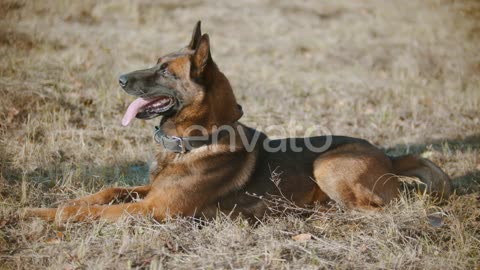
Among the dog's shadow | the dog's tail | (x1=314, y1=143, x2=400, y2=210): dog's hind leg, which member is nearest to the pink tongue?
(x1=314, y1=143, x2=400, y2=210): dog's hind leg

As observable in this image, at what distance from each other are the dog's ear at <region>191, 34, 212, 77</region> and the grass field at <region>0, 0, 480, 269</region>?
4.60ft

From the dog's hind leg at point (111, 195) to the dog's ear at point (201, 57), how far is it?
1.26m

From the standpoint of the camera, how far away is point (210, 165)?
14.6 ft

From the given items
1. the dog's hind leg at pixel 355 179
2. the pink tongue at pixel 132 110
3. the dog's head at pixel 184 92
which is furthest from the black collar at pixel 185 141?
the dog's hind leg at pixel 355 179

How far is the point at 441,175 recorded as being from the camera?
5031mm

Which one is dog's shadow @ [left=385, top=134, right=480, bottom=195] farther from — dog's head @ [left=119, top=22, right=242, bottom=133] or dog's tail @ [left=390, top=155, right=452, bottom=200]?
dog's head @ [left=119, top=22, right=242, bottom=133]

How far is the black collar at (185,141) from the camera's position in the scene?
446 centimetres

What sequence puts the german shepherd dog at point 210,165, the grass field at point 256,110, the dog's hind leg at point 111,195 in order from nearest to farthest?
1. the grass field at point 256,110
2. the german shepherd dog at point 210,165
3. the dog's hind leg at point 111,195

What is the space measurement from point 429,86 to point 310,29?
14.6ft

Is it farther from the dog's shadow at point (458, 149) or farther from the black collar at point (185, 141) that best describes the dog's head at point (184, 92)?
the dog's shadow at point (458, 149)

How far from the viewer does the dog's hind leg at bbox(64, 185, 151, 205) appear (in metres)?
4.37

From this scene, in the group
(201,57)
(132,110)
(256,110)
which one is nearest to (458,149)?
(256,110)

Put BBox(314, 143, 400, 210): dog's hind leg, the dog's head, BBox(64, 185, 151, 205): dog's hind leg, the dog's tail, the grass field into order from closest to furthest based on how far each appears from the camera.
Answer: the grass field, BBox(64, 185, 151, 205): dog's hind leg, the dog's head, BBox(314, 143, 400, 210): dog's hind leg, the dog's tail

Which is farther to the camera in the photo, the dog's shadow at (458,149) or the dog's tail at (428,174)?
the dog's shadow at (458,149)
